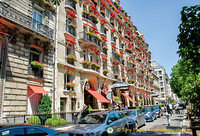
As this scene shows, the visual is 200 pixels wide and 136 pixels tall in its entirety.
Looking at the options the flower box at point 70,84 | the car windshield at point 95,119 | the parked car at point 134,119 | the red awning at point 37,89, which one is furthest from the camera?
the flower box at point 70,84

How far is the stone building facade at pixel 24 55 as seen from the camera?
40.7ft

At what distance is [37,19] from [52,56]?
3978mm

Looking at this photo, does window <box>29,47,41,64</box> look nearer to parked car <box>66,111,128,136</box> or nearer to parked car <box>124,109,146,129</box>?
parked car <box>66,111,128,136</box>

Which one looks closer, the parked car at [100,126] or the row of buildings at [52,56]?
the parked car at [100,126]

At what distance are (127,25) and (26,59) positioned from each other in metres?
31.2

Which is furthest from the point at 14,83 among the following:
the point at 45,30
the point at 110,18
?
the point at 110,18

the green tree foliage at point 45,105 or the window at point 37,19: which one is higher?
the window at point 37,19

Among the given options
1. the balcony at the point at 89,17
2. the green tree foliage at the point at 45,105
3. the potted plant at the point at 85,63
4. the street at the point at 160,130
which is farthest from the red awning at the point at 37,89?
the balcony at the point at 89,17

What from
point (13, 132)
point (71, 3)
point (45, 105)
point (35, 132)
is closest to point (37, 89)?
point (45, 105)

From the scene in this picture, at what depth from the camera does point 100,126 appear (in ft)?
25.5

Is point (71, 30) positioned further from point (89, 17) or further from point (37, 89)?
point (37, 89)

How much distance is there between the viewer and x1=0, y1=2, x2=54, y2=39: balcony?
12.6m

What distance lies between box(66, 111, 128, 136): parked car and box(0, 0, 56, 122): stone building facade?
680cm

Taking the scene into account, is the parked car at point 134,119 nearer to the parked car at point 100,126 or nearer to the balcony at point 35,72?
the parked car at point 100,126
